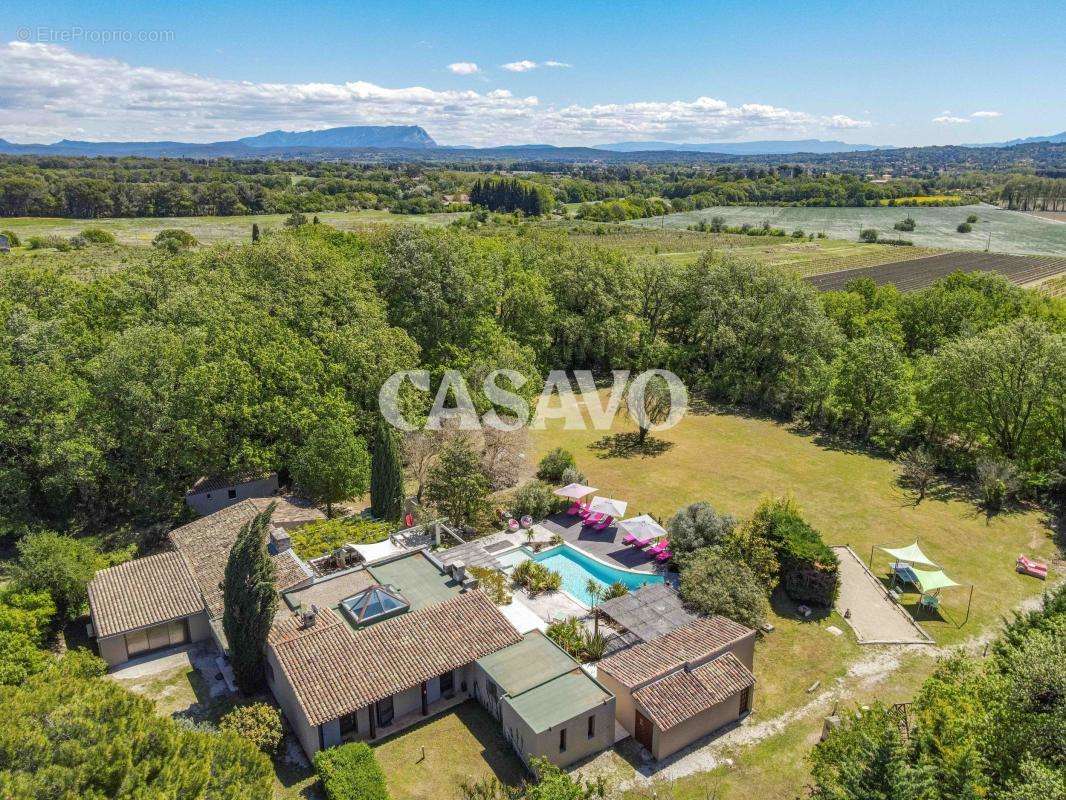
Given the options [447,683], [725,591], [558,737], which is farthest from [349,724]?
[725,591]

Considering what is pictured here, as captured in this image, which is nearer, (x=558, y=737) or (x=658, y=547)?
(x=558, y=737)

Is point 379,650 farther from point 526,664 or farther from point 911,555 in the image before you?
point 911,555

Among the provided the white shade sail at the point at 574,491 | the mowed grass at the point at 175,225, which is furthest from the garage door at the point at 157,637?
the mowed grass at the point at 175,225

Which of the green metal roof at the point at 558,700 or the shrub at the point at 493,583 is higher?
the green metal roof at the point at 558,700

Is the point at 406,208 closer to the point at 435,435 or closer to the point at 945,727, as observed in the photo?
the point at 435,435

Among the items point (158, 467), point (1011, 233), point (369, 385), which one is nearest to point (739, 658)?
point (369, 385)

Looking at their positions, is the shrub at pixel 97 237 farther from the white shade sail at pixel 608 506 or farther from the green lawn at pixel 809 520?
the white shade sail at pixel 608 506

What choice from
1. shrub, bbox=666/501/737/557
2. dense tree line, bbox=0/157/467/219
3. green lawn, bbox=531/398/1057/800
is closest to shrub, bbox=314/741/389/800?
green lawn, bbox=531/398/1057/800

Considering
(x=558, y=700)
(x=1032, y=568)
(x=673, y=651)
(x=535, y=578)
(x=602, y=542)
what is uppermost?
(x=673, y=651)
